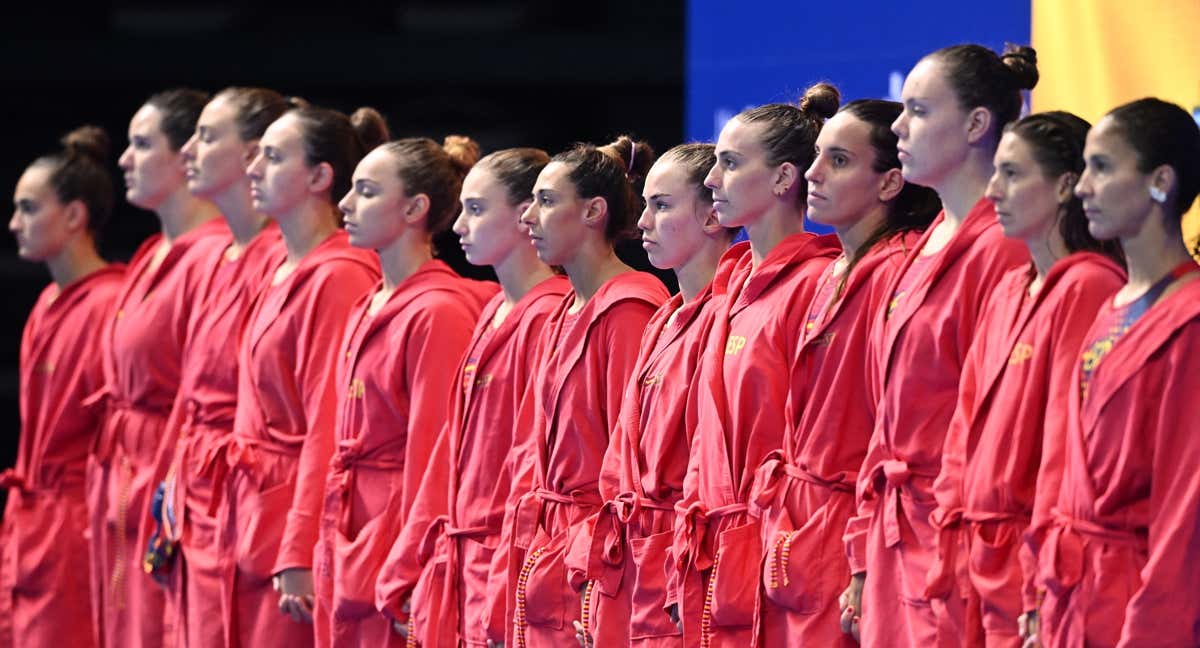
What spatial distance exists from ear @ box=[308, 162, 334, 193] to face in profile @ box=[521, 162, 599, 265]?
0.86m

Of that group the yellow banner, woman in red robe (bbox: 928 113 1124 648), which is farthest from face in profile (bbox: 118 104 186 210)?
woman in red robe (bbox: 928 113 1124 648)

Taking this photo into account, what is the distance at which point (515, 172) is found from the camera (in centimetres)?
435

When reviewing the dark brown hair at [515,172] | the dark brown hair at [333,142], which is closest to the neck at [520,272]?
the dark brown hair at [515,172]

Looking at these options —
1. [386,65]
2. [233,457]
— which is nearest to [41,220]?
[386,65]

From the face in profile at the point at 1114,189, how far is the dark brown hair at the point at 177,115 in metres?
3.01

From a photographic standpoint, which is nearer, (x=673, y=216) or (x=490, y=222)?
(x=673, y=216)

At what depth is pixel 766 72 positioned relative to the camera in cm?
487

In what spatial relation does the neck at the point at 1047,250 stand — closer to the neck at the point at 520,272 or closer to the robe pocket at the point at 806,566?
the robe pocket at the point at 806,566

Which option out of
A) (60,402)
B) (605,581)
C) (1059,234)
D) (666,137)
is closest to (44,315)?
(60,402)

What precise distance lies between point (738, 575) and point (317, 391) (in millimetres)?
1373

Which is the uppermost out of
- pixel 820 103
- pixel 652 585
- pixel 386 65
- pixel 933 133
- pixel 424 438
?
pixel 386 65

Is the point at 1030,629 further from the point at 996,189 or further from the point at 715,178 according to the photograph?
the point at 715,178

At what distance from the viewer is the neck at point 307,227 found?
491 centimetres

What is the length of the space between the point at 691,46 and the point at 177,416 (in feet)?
4.87
